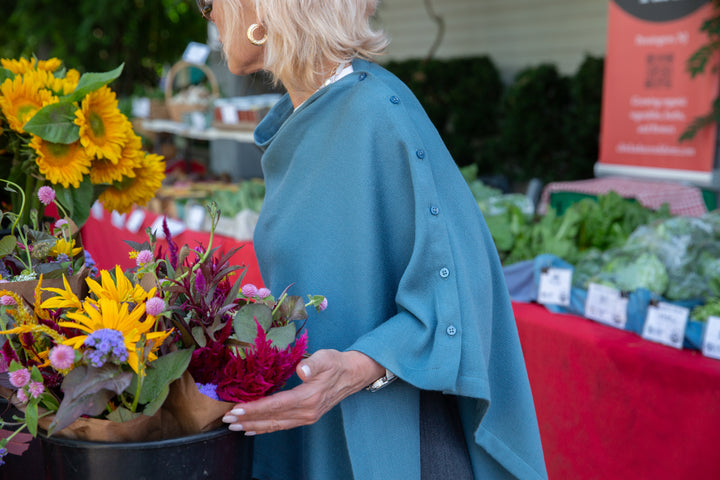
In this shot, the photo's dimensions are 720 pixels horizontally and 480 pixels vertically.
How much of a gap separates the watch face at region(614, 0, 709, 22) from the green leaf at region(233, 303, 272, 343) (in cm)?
379

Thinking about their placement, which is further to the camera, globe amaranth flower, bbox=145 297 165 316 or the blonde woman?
the blonde woman

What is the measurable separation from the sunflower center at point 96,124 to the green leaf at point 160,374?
0.54 m

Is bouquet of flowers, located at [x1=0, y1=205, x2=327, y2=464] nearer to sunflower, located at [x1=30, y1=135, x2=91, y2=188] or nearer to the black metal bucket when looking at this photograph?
the black metal bucket

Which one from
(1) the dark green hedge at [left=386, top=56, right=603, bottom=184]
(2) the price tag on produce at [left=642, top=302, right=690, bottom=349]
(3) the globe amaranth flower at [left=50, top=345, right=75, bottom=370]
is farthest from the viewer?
(1) the dark green hedge at [left=386, top=56, right=603, bottom=184]

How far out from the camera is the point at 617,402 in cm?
224

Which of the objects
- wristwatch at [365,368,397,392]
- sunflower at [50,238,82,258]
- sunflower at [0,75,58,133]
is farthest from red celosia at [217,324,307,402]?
sunflower at [0,75,58,133]

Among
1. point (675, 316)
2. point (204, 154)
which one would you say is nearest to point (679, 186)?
point (675, 316)

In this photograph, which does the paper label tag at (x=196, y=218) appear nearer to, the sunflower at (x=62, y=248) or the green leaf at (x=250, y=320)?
the sunflower at (x=62, y=248)

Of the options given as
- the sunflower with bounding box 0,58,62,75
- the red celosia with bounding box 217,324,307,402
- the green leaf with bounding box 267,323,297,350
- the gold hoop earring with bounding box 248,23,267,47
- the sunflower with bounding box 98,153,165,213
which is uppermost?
the gold hoop earring with bounding box 248,23,267,47

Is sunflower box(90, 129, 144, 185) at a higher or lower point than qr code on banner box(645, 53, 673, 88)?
lower

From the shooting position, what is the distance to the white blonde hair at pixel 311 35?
1005 mm

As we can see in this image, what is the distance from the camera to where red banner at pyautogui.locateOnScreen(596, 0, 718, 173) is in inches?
150

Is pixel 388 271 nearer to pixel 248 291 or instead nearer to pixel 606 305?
pixel 248 291

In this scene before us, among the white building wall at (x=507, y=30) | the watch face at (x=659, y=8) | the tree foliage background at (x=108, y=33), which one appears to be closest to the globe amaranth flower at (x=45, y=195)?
the watch face at (x=659, y=8)
